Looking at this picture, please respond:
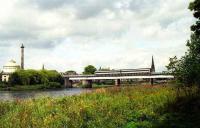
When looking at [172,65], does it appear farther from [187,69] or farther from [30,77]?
[30,77]

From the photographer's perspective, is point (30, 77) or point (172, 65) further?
point (30, 77)

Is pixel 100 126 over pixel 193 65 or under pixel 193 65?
under

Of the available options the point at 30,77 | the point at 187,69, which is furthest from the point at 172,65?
the point at 30,77

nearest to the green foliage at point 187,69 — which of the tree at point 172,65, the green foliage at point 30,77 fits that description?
the tree at point 172,65

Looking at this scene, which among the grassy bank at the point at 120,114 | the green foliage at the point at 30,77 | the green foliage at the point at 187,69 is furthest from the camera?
the green foliage at the point at 30,77

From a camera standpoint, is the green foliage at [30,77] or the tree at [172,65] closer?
the tree at [172,65]

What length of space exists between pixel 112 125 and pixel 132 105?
4554 millimetres

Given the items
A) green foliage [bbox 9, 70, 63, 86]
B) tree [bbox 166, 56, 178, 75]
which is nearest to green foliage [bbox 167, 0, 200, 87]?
tree [bbox 166, 56, 178, 75]

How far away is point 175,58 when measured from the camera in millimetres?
32031

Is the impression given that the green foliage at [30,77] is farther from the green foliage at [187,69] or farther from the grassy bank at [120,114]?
the grassy bank at [120,114]

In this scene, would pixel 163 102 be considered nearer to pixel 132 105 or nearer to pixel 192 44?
pixel 132 105

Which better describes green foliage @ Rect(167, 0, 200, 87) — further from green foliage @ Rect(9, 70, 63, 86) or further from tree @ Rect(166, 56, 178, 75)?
green foliage @ Rect(9, 70, 63, 86)

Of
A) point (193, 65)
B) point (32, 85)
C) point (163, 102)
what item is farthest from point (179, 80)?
point (32, 85)

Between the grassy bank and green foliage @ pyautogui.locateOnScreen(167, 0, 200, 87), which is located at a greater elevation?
green foliage @ pyautogui.locateOnScreen(167, 0, 200, 87)
